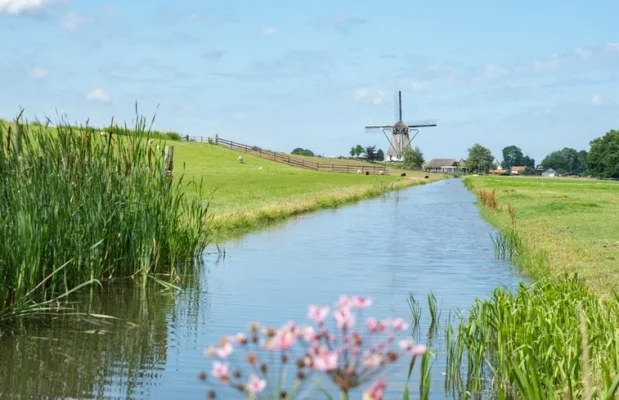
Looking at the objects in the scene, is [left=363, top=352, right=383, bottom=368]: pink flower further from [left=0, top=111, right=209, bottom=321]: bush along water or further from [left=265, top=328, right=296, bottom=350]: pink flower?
[left=0, top=111, right=209, bottom=321]: bush along water

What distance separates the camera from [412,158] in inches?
6107

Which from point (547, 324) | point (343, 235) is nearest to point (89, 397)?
point (547, 324)

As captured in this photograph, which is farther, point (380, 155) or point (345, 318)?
point (380, 155)

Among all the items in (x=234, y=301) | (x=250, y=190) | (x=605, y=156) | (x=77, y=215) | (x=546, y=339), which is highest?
(x=605, y=156)

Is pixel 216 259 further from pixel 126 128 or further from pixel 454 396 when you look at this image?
Answer: pixel 454 396

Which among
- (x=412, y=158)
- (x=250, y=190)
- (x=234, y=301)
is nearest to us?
(x=234, y=301)

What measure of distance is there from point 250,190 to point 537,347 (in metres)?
42.3

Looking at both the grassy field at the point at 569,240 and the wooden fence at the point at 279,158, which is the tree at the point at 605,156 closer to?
the wooden fence at the point at 279,158

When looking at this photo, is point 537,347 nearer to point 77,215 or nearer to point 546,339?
point 546,339

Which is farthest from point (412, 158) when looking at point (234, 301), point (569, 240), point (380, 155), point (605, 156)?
point (234, 301)

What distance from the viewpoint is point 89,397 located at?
8.30 m

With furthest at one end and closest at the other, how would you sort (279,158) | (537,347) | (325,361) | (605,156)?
(605,156), (279,158), (537,347), (325,361)

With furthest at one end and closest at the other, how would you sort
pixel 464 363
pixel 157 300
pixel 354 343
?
pixel 157 300
pixel 464 363
pixel 354 343

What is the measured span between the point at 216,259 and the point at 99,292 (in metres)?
5.64
